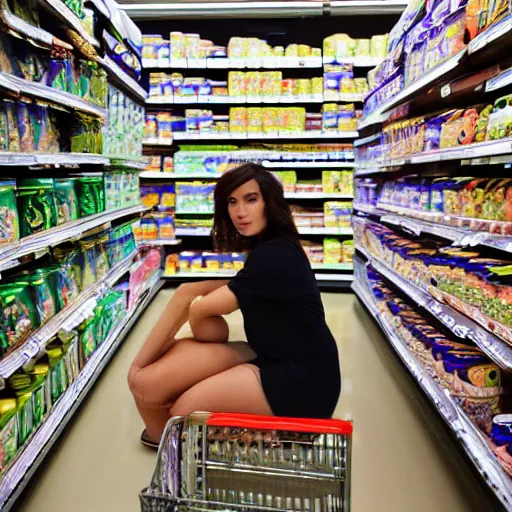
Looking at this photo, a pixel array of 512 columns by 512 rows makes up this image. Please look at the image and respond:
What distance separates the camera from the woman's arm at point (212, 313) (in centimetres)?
204

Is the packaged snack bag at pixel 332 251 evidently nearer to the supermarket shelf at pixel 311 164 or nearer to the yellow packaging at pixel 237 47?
the supermarket shelf at pixel 311 164

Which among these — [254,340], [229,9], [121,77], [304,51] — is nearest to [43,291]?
[254,340]

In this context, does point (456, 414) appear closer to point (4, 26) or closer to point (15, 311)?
point (15, 311)

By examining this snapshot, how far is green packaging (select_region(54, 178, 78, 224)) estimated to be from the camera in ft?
8.59

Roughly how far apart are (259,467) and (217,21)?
210 inches

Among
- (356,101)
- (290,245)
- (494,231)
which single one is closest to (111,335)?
(290,245)

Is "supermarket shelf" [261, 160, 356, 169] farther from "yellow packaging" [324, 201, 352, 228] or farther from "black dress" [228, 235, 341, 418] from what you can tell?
"black dress" [228, 235, 341, 418]

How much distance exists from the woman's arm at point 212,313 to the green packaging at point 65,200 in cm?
88

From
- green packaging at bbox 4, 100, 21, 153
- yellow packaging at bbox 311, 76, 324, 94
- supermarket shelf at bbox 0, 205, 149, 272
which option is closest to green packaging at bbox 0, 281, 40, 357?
supermarket shelf at bbox 0, 205, 149, 272

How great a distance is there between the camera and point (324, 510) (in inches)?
52.3

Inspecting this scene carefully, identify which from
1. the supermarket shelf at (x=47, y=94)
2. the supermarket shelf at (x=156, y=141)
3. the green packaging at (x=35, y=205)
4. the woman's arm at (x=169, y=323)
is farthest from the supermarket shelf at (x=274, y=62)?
the woman's arm at (x=169, y=323)

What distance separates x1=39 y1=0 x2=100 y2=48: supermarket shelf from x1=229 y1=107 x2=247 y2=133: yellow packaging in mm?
2491

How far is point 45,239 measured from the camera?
2.29m

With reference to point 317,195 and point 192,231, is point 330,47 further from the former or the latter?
point 192,231
